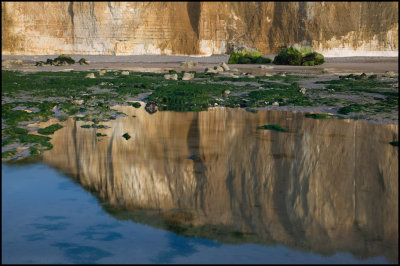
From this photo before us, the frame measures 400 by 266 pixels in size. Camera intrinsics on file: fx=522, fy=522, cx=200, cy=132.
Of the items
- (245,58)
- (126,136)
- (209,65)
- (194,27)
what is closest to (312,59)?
(245,58)

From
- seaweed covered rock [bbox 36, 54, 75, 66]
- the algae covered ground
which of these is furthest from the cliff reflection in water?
seaweed covered rock [bbox 36, 54, 75, 66]

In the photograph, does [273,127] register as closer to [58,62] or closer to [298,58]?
[298,58]

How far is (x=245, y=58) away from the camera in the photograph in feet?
99.0

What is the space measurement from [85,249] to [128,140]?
13.5ft

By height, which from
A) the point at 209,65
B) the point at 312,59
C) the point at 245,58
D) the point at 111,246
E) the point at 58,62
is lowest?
the point at 111,246

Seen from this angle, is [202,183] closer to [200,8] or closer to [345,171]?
[345,171]

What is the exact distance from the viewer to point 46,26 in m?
40.1

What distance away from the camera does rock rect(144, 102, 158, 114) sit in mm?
11023

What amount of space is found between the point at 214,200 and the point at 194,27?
37837 millimetres

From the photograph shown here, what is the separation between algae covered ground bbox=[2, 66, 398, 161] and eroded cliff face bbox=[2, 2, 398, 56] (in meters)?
23.1

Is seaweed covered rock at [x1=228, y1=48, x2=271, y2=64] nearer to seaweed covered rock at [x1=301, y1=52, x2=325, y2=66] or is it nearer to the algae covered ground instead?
seaweed covered rock at [x1=301, y1=52, x2=325, y2=66]

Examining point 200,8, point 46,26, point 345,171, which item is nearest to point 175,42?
point 200,8

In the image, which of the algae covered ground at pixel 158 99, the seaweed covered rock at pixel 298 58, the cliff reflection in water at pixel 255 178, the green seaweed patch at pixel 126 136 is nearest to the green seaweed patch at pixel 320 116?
the algae covered ground at pixel 158 99

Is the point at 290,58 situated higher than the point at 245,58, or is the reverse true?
the point at 245,58
